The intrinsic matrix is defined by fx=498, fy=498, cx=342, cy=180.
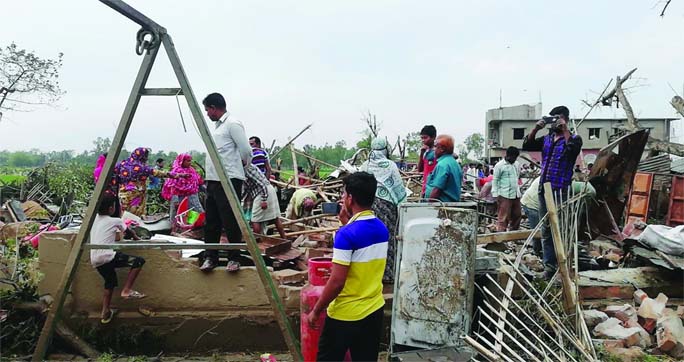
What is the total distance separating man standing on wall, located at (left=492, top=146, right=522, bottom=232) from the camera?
958cm

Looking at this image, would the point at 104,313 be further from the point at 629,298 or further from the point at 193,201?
the point at 629,298

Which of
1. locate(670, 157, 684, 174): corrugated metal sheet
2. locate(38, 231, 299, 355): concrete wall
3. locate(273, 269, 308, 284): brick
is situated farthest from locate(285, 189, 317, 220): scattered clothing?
locate(670, 157, 684, 174): corrugated metal sheet

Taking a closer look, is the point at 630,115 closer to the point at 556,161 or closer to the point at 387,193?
the point at 556,161

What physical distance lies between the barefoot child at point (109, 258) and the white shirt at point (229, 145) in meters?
0.92

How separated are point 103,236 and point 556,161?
469cm

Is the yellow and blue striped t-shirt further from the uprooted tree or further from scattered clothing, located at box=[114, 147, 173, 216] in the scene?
the uprooted tree

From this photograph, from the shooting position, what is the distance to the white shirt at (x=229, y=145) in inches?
185

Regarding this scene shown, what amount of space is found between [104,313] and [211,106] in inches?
85.9

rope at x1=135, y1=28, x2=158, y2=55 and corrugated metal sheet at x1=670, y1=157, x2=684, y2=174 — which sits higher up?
rope at x1=135, y1=28, x2=158, y2=55

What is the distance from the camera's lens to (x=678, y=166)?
42.9ft

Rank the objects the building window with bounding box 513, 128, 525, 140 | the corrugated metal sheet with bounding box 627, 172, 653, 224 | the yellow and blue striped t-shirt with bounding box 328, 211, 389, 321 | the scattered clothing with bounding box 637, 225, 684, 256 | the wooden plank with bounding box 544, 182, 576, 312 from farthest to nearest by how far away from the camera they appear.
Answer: the building window with bounding box 513, 128, 525, 140 < the corrugated metal sheet with bounding box 627, 172, 653, 224 < the scattered clothing with bounding box 637, 225, 684, 256 < the wooden plank with bounding box 544, 182, 576, 312 < the yellow and blue striped t-shirt with bounding box 328, 211, 389, 321

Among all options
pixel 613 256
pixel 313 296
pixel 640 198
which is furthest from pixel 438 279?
pixel 640 198

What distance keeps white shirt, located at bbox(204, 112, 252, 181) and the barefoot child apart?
92 cm

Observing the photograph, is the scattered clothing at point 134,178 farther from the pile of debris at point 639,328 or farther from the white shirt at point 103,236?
the pile of debris at point 639,328
